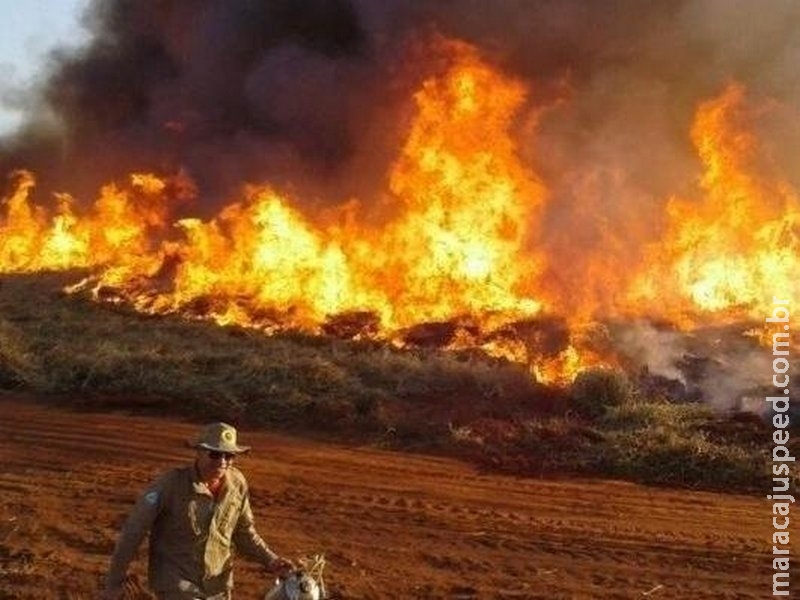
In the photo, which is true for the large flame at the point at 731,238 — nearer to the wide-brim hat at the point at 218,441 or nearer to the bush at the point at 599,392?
the bush at the point at 599,392

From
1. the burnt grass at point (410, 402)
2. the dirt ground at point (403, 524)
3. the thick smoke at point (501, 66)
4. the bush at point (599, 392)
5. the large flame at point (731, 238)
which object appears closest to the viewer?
the dirt ground at point (403, 524)

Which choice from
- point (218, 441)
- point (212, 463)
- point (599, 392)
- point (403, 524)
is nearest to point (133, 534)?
point (212, 463)

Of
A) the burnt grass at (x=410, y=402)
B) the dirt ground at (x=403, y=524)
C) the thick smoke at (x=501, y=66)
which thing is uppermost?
the thick smoke at (x=501, y=66)

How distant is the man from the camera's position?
4.75 metres

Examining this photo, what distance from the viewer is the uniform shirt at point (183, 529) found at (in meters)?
4.77

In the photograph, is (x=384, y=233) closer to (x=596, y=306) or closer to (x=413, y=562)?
(x=596, y=306)

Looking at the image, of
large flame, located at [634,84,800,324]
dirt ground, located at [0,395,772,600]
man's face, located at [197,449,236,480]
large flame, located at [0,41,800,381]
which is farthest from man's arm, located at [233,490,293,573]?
large flame, located at [634,84,800,324]

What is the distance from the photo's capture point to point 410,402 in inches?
541

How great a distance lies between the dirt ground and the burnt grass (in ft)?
2.29

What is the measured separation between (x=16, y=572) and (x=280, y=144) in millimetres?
19425

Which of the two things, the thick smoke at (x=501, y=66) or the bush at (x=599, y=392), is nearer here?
the bush at (x=599, y=392)

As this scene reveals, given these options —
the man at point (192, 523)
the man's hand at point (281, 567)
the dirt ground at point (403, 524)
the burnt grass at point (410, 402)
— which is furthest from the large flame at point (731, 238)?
the man at point (192, 523)

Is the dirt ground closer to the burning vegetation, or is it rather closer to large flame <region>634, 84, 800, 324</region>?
the burning vegetation

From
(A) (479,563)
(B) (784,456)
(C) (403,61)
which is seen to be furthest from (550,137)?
(A) (479,563)
